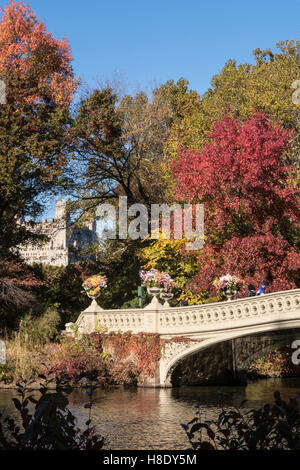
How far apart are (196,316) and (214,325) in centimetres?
86

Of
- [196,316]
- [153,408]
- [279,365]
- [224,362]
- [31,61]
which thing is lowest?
[153,408]

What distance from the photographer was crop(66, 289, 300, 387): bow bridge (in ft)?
59.6

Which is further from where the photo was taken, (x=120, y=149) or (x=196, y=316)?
(x=120, y=149)

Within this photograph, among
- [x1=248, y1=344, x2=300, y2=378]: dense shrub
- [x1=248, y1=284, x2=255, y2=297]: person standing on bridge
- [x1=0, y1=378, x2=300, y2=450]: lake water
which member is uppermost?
[x1=248, y1=284, x2=255, y2=297]: person standing on bridge

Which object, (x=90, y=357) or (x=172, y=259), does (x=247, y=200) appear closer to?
(x=172, y=259)

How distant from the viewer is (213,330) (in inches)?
782

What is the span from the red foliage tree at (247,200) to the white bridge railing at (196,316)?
2.98 meters

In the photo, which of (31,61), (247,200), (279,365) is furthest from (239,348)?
(31,61)

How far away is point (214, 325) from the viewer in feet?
65.0

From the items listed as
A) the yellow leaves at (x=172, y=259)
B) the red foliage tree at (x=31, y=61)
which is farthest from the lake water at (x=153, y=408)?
the red foliage tree at (x=31, y=61)

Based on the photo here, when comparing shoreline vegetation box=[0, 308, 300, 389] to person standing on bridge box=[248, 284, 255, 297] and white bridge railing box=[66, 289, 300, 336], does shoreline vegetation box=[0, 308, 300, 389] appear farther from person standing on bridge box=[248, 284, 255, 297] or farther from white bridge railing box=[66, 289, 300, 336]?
person standing on bridge box=[248, 284, 255, 297]

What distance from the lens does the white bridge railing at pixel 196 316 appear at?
59.1 feet

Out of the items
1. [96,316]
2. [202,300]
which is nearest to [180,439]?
[96,316]

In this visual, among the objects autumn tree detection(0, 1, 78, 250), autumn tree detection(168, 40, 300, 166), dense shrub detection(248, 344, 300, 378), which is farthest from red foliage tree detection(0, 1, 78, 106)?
dense shrub detection(248, 344, 300, 378)
